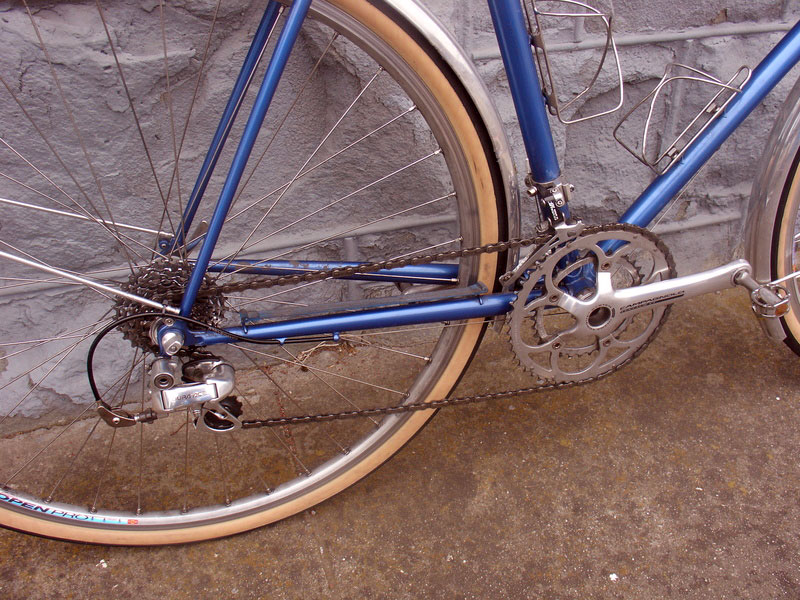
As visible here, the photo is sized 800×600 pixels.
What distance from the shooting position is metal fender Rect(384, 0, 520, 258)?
0.95 m

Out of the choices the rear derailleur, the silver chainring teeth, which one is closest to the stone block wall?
the silver chainring teeth

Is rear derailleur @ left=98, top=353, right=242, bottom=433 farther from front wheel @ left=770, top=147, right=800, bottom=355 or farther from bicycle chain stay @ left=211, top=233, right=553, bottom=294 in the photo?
front wheel @ left=770, top=147, right=800, bottom=355

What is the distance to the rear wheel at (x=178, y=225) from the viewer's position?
3.84ft

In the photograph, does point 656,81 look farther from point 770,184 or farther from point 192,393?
point 192,393

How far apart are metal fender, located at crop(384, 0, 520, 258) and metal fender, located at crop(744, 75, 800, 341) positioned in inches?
24.3

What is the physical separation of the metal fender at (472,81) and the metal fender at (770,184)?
2.02 feet

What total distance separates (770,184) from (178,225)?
1321 millimetres

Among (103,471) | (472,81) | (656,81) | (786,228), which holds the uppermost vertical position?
(472,81)

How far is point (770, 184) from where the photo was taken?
4.26 ft

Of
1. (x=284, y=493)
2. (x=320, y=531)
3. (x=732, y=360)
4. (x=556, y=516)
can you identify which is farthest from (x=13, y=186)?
(x=732, y=360)

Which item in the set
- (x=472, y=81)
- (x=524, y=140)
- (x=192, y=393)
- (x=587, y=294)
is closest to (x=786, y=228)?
(x=587, y=294)

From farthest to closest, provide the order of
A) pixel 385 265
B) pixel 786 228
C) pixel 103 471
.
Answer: pixel 103 471, pixel 786 228, pixel 385 265

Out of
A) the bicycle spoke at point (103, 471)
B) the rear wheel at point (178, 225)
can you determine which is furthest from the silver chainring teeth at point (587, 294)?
the bicycle spoke at point (103, 471)

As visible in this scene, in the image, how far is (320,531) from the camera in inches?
53.2
